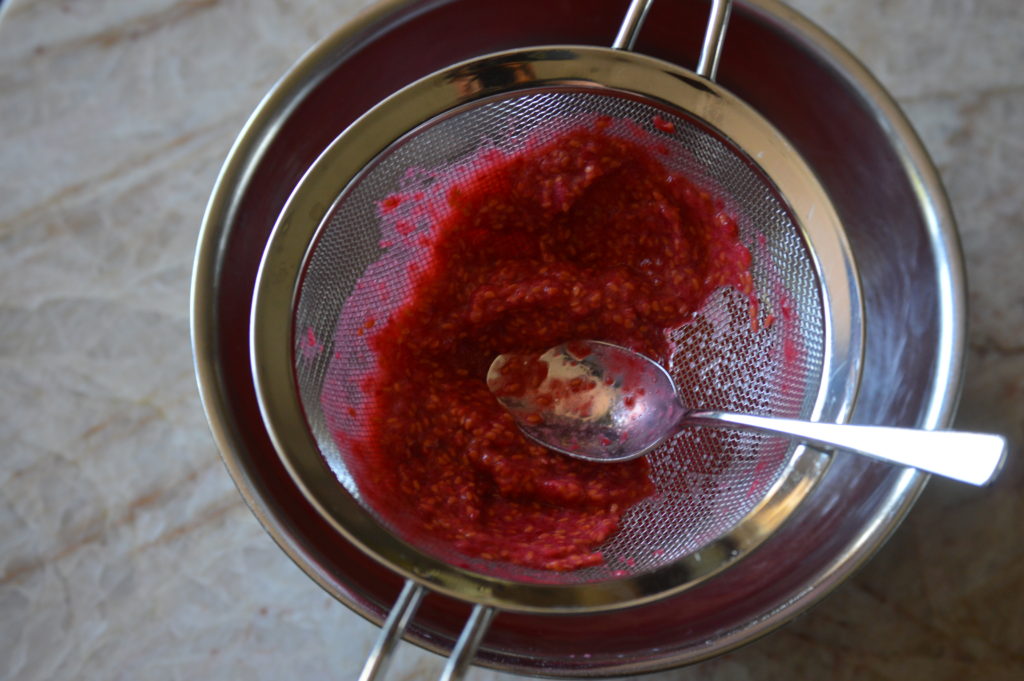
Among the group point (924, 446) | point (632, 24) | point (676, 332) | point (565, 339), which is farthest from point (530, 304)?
point (924, 446)

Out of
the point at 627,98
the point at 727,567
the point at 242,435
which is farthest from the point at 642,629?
the point at 627,98

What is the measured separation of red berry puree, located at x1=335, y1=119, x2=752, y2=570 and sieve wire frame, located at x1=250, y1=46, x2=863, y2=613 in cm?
11

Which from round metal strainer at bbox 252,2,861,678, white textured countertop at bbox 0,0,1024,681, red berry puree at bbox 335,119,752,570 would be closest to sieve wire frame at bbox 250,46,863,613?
round metal strainer at bbox 252,2,861,678

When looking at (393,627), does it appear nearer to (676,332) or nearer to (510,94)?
(676,332)

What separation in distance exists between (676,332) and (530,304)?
27cm

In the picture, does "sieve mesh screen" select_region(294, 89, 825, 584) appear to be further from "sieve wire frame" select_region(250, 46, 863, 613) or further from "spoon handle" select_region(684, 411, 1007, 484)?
"spoon handle" select_region(684, 411, 1007, 484)

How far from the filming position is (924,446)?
0.88 meters

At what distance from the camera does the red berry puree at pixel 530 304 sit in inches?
52.9

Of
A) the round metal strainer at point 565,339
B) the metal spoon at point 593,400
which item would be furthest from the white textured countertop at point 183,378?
the metal spoon at point 593,400

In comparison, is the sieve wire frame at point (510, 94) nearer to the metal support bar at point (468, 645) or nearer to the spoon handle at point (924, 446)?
the metal support bar at point (468, 645)

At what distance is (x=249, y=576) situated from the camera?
148 centimetres

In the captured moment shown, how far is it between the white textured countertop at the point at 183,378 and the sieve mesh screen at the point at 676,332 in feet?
0.95

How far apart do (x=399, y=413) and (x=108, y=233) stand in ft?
2.37

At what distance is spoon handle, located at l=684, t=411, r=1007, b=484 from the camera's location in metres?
0.82
